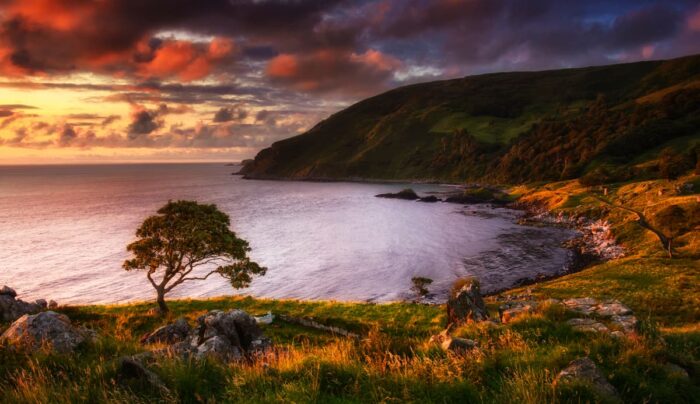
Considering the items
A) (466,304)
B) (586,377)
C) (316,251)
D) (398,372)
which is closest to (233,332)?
(466,304)

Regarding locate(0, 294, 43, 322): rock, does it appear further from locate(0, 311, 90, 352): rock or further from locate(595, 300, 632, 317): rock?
locate(595, 300, 632, 317): rock

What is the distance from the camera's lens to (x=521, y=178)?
19338cm

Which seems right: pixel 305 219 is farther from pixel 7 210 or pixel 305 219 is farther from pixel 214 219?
pixel 7 210

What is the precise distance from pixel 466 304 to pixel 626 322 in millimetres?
9631

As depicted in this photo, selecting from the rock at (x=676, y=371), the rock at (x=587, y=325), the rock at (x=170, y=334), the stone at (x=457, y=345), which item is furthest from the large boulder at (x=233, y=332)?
the rock at (x=676, y=371)

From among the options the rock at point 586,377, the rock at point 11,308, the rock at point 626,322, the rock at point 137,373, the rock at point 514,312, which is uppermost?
the rock at point 137,373

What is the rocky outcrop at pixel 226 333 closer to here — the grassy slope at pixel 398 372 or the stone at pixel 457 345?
the grassy slope at pixel 398 372

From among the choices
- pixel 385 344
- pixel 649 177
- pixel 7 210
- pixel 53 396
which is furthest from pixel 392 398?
pixel 7 210

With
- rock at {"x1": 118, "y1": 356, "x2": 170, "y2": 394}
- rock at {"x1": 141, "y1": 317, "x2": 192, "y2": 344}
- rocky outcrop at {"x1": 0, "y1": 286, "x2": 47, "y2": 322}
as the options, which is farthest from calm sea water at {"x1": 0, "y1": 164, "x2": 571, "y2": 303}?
rock at {"x1": 118, "y1": 356, "x2": 170, "y2": 394}

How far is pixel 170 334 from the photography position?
21.5 meters

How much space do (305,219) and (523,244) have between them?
70314mm

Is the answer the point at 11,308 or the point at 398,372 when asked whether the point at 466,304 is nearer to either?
the point at 398,372

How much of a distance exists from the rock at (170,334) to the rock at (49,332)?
22.6 feet

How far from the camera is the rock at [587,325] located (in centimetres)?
1252
